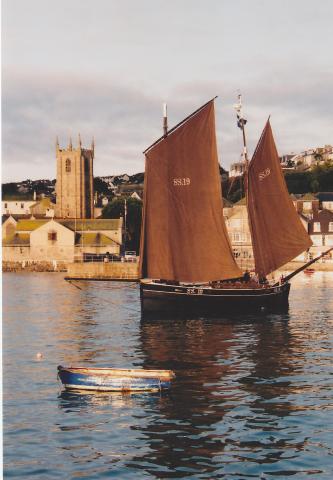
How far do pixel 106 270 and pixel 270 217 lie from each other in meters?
61.4

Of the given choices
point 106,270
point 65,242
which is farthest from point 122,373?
point 65,242

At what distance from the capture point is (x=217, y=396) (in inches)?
1136

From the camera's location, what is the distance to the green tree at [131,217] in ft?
535

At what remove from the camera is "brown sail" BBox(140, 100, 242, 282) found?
56.2m

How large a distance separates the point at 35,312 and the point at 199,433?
4401 cm

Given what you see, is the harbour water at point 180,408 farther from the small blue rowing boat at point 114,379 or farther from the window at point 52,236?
the window at point 52,236

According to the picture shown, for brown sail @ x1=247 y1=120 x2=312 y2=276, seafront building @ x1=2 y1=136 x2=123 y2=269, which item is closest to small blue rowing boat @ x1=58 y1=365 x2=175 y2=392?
brown sail @ x1=247 y1=120 x2=312 y2=276

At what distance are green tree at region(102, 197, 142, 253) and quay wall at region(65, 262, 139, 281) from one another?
38.6m

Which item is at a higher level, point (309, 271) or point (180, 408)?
point (309, 271)

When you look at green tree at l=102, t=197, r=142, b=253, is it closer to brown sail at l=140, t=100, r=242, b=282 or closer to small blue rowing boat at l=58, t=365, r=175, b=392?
brown sail at l=140, t=100, r=242, b=282

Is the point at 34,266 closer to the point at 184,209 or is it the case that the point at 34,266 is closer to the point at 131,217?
the point at 131,217

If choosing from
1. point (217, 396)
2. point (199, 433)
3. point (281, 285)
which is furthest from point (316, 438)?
point (281, 285)

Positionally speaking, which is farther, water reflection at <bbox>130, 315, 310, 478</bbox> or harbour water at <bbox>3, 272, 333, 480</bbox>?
water reflection at <bbox>130, 315, 310, 478</bbox>

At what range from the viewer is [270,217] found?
6241 centimetres
